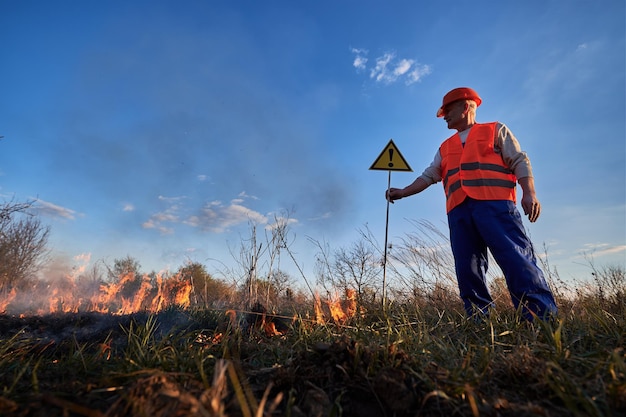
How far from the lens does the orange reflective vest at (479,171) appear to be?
12.3 ft

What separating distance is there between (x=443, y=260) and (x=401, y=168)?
1.90 metres

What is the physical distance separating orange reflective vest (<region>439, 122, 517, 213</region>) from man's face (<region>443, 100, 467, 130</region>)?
254mm

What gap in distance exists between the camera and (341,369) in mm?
1757

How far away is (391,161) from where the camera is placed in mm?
5746

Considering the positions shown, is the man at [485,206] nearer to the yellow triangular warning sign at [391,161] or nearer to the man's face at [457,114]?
the man's face at [457,114]

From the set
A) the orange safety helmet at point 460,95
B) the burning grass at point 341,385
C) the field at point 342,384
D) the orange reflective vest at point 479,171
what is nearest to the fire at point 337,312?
the field at point 342,384

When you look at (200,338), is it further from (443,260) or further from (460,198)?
(443,260)

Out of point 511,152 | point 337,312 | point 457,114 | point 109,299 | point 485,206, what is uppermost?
point 457,114

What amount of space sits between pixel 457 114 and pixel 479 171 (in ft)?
2.91

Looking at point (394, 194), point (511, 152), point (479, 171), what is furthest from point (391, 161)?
point (511, 152)

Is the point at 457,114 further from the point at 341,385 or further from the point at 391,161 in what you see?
the point at 341,385

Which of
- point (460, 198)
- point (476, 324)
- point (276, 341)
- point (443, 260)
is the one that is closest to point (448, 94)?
point (460, 198)

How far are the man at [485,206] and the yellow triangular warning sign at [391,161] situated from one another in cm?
135

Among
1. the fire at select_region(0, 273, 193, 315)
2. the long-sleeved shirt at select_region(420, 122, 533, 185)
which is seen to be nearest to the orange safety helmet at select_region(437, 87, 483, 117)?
the long-sleeved shirt at select_region(420, 122, 533, 185)
